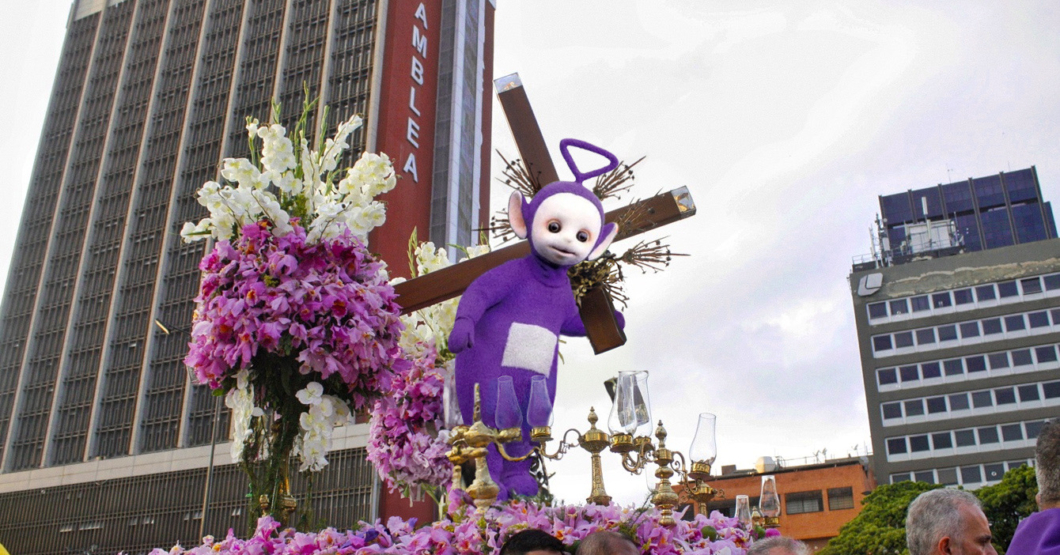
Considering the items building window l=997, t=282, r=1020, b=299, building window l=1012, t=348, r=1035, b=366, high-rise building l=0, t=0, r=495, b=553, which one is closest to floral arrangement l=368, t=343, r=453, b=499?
high-rise building l=0, t=0, r=495, b=553

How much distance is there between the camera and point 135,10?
55031 millimetres

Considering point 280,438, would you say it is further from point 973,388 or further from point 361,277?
point 973,388

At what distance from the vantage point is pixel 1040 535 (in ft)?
8.28

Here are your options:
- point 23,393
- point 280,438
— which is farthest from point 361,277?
point 23,393

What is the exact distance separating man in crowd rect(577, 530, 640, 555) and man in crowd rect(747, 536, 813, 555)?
397mm

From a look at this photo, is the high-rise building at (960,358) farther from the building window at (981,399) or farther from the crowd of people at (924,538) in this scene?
the crowd of people at (924,538)

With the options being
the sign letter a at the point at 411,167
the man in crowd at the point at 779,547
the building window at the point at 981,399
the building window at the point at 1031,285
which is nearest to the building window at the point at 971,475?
the building window at the point at 981,399

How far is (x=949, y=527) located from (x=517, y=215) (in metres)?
3.76

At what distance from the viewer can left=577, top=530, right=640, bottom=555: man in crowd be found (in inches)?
126

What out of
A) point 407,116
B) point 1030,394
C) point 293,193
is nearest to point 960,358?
point 1030,394

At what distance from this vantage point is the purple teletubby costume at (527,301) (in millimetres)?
5910

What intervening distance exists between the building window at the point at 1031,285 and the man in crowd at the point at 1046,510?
58.1 m

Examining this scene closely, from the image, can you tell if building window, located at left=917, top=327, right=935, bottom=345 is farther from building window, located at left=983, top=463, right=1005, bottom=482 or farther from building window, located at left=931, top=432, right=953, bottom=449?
building window, located at left=983, top=463, right=1005, bottom=482

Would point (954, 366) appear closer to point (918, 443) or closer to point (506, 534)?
point (918, 443)
